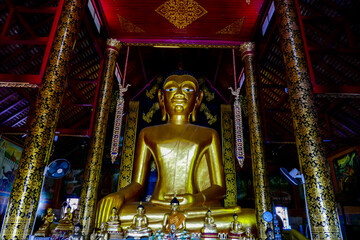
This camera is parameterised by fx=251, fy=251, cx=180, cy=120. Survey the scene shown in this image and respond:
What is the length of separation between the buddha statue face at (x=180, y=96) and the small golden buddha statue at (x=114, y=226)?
2.58 m

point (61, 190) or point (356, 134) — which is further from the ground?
point (356, 134)

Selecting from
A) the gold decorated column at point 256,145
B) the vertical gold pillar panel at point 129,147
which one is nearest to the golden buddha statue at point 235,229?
the gold decorated column at point 256,145

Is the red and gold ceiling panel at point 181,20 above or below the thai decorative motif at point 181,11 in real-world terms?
below

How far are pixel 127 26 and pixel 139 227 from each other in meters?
4.41

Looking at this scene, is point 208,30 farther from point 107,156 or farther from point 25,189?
point 107,156

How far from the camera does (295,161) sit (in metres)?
12.7

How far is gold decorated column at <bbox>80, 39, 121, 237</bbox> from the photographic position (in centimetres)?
454

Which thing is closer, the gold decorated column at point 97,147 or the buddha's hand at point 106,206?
the buddha's hand at point 106,206

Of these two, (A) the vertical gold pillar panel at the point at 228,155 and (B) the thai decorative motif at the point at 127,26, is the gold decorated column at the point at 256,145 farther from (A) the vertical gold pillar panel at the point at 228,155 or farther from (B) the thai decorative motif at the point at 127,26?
(B) the thai decorative motif at the point at 127,26

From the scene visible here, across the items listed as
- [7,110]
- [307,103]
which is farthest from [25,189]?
[7,110]

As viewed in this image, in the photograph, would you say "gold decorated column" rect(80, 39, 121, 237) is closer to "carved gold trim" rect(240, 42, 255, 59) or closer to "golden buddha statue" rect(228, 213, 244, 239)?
"golden buddha statue" rect(228, 213, 244, 239)

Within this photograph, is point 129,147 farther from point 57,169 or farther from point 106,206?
point 57,169

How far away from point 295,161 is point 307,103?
10303 millimetres

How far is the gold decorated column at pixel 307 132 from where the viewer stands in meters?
2.97
